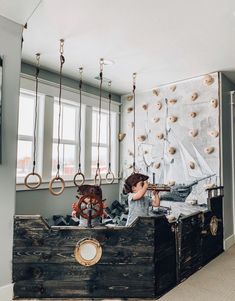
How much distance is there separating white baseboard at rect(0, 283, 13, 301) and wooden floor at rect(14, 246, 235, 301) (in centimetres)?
64

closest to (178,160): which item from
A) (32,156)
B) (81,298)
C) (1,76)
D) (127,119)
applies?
(127,119)

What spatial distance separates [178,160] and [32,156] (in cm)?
231

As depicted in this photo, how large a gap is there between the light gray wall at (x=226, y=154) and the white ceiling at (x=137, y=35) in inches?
11.2

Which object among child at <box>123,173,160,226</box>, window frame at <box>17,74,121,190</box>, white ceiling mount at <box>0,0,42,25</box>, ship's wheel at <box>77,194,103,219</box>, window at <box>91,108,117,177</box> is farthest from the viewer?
window at <box>91,108,117,177</box>

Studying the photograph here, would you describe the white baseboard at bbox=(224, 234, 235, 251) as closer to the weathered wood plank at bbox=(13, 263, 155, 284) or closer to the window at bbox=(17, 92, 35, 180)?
the weathered wood plank at bbox=(13, 263, 155, 284)

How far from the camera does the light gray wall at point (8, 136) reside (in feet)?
7.51

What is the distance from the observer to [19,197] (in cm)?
354

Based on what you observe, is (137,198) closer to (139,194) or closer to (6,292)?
(139,194)

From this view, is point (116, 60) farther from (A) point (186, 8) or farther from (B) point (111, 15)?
(A) point (186, 8)

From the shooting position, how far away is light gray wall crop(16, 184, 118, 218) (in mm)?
3571

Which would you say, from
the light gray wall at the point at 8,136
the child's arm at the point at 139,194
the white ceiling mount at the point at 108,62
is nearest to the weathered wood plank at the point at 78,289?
the light gray wall at the point at 8,136

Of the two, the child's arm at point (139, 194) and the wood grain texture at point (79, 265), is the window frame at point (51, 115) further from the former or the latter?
the child's arm at point (139, 194)

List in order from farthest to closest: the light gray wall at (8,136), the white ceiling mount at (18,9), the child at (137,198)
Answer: the child at (137,198) → the light gray wall at (8,136) → the white ceiling mount at (18,9)

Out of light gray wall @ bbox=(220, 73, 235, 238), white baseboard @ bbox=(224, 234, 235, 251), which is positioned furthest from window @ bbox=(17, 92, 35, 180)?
white baseboard @ bbox=(224, 234, 235, 251)
